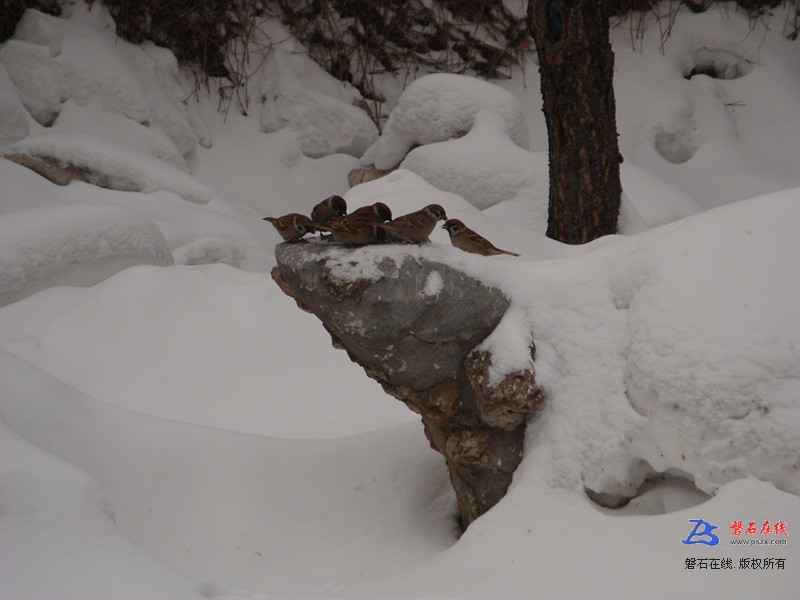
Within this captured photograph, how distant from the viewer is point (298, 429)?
12.8ft

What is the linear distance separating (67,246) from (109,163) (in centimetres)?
178

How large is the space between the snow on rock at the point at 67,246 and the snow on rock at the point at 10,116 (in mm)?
1687

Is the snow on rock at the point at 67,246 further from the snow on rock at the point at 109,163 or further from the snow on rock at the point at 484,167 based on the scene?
the snow on rock at the point at 484,167

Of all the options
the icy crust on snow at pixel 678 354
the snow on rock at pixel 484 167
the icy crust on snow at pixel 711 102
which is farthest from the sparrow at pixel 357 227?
the icy crust on snow at pixel 711 102

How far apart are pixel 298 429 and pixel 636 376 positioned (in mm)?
2107

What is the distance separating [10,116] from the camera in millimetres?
6504

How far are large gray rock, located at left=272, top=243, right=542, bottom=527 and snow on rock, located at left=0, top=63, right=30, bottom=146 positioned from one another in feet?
16.4

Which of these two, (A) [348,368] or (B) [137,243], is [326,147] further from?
(A) [348,368]

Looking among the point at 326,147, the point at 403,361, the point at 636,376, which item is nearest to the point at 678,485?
the point at 636,376

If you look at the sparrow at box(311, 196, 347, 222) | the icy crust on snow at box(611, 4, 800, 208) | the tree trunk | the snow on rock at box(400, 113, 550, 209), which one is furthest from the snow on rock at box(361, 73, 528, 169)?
the sparrow at box(311, 196, 347, 222)

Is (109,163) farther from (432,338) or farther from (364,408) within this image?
(432,338)

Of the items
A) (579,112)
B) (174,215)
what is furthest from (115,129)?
(579,112)

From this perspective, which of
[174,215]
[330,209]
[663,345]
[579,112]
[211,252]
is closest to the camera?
[663,345]

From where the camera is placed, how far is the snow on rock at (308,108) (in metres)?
8.41
